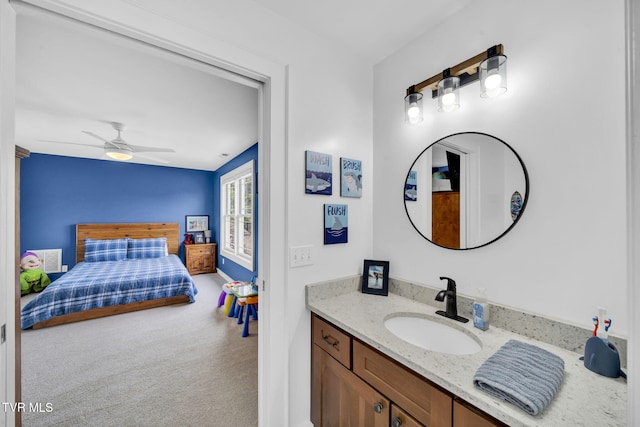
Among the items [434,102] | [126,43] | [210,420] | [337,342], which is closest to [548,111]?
[434,102]

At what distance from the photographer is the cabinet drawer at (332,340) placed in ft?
4.04

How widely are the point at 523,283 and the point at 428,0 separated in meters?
1.48

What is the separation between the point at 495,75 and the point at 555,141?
38cm

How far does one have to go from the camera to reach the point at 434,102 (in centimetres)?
149

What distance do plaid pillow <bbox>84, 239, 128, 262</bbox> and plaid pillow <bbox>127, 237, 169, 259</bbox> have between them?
11 centimetres

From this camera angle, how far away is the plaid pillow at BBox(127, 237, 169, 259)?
496 cm

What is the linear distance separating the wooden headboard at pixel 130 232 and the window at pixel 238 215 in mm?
1106

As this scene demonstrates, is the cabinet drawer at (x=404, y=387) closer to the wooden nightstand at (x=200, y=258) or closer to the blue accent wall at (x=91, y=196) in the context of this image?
the wooden nightstand at (x=200, y=258)

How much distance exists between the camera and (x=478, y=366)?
0.88 m

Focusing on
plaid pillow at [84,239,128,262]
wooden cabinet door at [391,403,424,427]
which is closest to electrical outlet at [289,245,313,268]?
wooden cabinet door at [391,403,424,427]

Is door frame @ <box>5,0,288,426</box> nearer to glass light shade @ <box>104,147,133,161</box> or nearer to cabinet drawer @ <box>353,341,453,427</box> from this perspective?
cabinet drawer @ <box>353,341,453,427</box>

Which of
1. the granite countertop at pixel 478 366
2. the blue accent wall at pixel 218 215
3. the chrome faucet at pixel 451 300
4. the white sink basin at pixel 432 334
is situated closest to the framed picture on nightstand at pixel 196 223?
the blue accent wall at pixel 218 215

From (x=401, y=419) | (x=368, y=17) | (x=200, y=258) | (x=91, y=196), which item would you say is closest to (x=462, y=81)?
(x=368, y=17)

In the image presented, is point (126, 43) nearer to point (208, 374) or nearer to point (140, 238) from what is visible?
point (208, 374)
